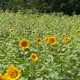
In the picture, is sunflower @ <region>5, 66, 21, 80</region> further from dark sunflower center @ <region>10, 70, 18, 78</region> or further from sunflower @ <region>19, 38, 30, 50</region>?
sunflower @ <region>19, 38, 30, 50</region>

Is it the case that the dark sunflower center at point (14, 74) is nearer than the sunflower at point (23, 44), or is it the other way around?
the dark sunflower center at point (14, 74)

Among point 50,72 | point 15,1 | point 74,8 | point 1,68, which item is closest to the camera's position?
point 50,72

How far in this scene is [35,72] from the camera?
Result: 293cm

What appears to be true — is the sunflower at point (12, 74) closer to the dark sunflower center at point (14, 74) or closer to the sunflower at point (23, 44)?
the dark sunflower center at point (14, 74)

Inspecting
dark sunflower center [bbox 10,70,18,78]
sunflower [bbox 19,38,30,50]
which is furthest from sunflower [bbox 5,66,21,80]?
sunflower [bbox 19,38,30,50]

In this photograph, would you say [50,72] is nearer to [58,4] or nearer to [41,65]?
[41,65]

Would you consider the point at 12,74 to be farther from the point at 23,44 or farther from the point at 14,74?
the point at 23,44

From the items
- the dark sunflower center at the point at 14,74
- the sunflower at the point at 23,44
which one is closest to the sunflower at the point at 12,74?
the dark sunflower center at the point at 14,74

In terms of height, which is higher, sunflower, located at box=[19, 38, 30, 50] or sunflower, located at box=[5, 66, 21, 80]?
sunflower, located at box=[19, 38, 30, 50]

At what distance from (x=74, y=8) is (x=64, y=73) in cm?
2995

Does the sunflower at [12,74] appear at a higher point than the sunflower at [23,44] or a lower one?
lower

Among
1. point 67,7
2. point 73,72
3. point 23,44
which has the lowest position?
point 73,72

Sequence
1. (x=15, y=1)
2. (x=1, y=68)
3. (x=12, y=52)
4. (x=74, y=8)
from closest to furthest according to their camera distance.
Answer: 1. (x=1, y=68)
2. (x=12, y=52)
3. (x=74, y=8)
4. (x=15, y=1)

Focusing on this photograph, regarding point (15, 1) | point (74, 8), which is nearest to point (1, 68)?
point (74, 8)
